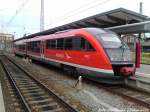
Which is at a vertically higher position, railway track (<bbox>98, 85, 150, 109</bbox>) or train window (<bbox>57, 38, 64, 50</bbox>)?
train window (<bbox>57, 38, 64, 50</bbox>)

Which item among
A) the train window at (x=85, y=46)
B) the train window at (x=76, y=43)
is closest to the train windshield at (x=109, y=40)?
the train window at (x=85, y=46)

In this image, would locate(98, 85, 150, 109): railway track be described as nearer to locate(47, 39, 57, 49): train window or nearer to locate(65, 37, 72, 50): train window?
locate(65, 37, 72, 50): train window

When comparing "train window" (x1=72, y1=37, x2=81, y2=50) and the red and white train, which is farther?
"train window" (x1=72, y1=37, x2=81, y2=50)

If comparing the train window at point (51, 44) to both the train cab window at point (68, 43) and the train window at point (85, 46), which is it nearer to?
the train cab window at point (68, 43)

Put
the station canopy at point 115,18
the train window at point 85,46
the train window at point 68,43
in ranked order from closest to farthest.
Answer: the train window at point 85,46
the train window at point 68,43
the station canopy at point 115,18

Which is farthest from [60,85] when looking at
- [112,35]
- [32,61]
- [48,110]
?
[32,61]

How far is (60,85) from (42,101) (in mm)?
3464

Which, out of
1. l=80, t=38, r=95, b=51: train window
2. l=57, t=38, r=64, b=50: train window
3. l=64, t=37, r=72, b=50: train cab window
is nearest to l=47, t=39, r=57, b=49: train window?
l=57, t=38, r=64, b=50: train window

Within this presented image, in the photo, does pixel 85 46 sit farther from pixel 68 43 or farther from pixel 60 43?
pixel 60 43

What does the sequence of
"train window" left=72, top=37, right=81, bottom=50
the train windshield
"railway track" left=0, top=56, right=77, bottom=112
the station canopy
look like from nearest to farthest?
"railway track" left=0, top=56, right=77, bottom=112 < the train windshield < "train window" left=72, top=37, right=81, bottom=50 < the station canopy

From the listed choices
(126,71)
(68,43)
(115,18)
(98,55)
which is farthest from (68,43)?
(115,18)

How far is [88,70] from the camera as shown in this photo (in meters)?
12.2

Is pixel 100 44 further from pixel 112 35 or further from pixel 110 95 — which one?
pixel 110 95

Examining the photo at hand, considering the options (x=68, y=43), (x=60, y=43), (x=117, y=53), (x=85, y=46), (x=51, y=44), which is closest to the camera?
(x=117, y=53)
